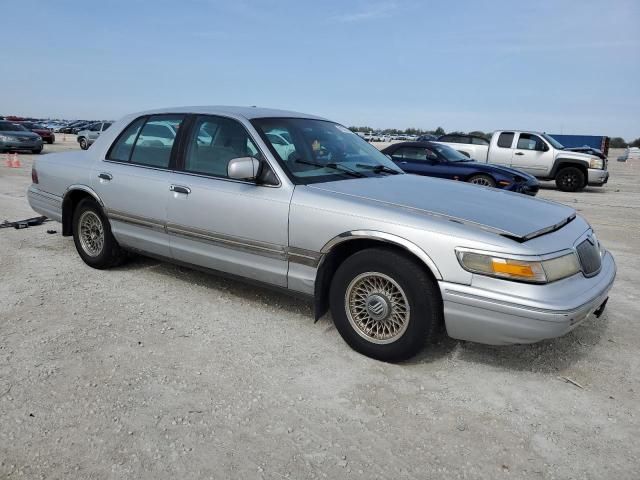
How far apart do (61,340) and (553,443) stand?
10.1 feet

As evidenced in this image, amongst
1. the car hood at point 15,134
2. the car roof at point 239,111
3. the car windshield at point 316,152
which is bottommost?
the car hood at point 15,134

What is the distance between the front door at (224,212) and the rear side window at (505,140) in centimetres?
1310

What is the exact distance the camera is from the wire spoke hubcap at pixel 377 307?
10.5ft

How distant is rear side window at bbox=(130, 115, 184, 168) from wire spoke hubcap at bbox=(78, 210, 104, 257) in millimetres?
797

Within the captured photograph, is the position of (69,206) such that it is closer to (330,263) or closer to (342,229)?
(330,263)

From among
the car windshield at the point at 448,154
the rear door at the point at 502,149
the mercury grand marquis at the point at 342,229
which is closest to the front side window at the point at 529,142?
the rear door at the point at 502,149

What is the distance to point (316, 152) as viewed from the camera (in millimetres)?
Answer: 3998

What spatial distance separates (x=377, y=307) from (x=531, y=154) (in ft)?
44.7

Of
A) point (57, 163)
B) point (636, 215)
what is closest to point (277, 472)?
point (57, 163)

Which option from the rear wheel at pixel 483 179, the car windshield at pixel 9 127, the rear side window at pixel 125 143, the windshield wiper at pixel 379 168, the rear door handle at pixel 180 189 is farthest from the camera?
the car windshield at pixel 9 127


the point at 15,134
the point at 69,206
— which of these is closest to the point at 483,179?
the point at 69,206

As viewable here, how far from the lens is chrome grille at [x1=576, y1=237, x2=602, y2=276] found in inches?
126

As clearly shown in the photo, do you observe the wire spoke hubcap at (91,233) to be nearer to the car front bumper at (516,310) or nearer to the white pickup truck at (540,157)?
the car front bumper at (516,310)

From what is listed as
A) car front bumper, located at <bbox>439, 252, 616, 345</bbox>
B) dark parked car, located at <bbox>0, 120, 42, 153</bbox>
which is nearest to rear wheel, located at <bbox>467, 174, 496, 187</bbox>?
car front bumper, located at <bbox>439, 252, 616, 345</bbox>
